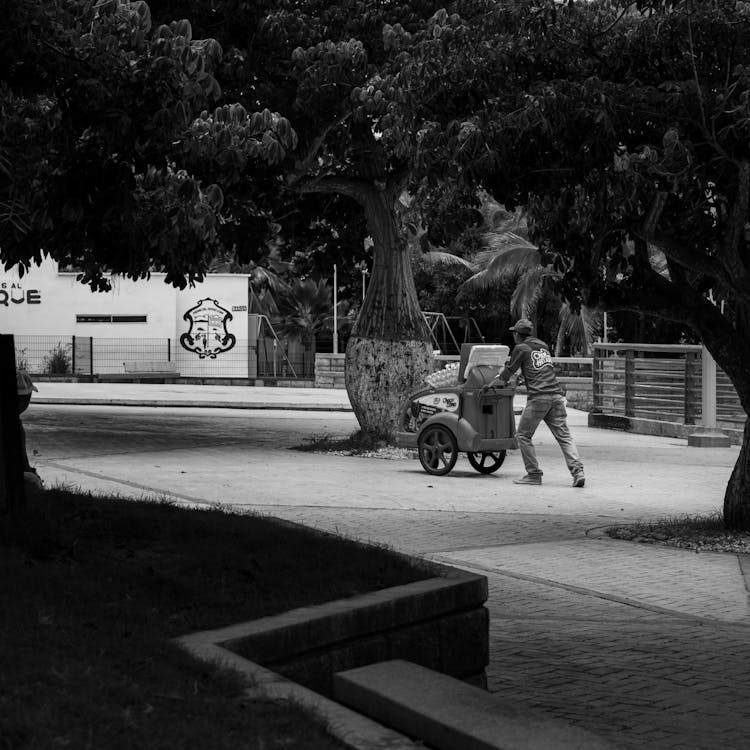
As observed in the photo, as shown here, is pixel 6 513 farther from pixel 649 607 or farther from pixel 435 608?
pixel 649 607

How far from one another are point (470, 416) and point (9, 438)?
31.0 feet

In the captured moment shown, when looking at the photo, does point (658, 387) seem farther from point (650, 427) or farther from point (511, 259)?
point (511, 259)

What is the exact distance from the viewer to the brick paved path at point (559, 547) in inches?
247

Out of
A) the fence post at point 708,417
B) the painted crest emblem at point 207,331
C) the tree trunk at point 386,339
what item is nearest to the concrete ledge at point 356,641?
the tree trunk at point 386,339

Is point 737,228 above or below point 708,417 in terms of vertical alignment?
above

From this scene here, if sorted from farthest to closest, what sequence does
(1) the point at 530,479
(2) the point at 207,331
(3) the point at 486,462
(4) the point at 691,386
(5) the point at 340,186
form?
(2) the point at 207,331 < (4) the point at 691,386 < (5) the point at 340,186 < (3) the point at 486,462 < (1) the point at 530,479

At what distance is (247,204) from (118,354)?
1252 inches

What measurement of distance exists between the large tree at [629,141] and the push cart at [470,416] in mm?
4514

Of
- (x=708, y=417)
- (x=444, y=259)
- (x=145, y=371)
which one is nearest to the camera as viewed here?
(x=708, y=417)

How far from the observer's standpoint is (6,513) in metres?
7.01

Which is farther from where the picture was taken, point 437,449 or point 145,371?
point 145,371

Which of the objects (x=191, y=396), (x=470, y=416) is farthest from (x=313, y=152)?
(x=191, y=396)

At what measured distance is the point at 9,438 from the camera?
23.0 ft

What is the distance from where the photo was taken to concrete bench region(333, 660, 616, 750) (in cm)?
416
